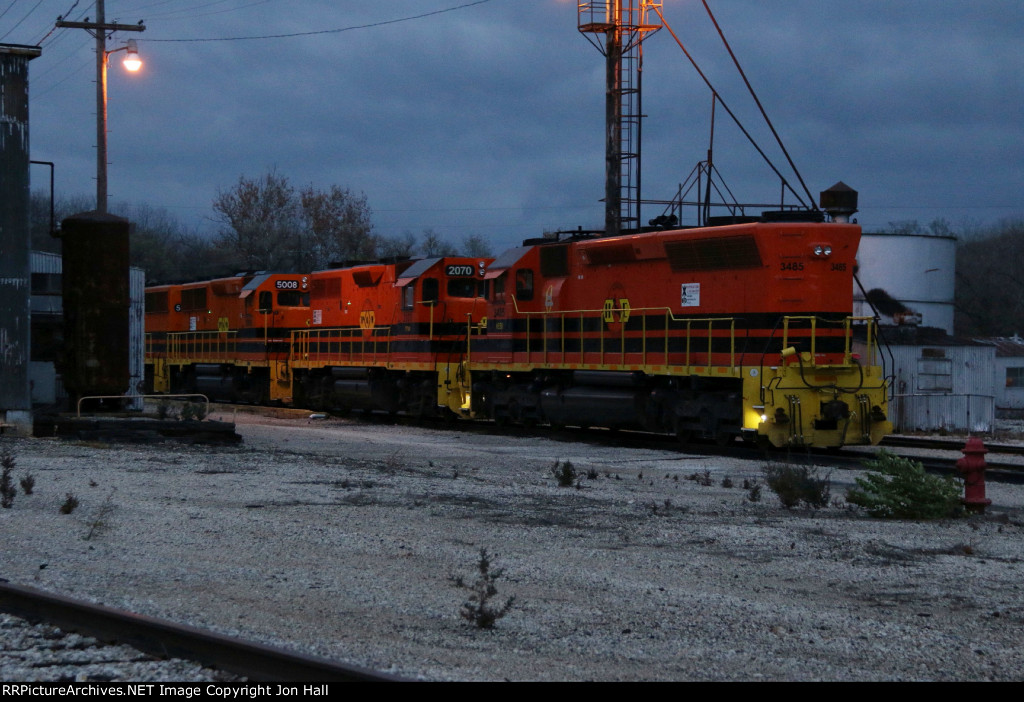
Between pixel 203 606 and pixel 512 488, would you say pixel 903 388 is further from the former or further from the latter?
pixel 203 606

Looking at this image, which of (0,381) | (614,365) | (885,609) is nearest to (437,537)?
(885,609)

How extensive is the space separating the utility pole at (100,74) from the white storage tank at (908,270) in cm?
2632

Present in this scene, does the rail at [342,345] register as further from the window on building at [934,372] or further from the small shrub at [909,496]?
the small shrub at [909,496]

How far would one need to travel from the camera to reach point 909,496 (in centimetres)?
1092

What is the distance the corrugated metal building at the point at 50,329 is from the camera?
78.5 ft

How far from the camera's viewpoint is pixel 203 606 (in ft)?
22.2

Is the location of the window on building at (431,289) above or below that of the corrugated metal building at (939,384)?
above

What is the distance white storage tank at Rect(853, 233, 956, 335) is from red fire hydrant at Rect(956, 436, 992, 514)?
3016 centimetres

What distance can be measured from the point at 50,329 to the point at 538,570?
19.0m

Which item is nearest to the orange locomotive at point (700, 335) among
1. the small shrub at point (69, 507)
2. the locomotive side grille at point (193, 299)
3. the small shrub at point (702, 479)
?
the small shrub at point (702, 479)

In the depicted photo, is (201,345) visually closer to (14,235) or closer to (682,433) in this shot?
(14,235)

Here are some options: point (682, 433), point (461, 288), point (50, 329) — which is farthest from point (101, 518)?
point (50, 329)

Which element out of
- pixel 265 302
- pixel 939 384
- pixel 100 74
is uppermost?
pixel 100 74

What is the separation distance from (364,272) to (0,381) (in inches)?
385
